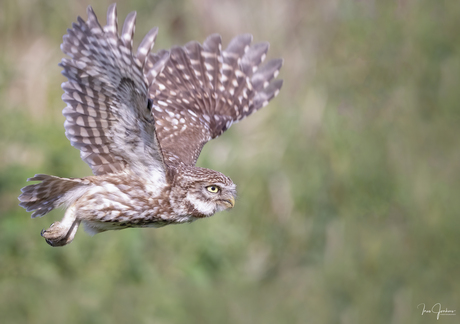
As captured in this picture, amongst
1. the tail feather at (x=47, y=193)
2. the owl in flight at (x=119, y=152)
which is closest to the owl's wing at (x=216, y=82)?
the owl in flight at (x=119, y=152)

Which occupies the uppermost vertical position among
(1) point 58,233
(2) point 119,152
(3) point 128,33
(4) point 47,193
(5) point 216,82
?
(5) point 216,82

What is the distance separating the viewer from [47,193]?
448 centimetres

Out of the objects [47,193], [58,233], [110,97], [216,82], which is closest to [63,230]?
[58,233]

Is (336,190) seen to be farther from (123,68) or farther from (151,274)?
(123,68)

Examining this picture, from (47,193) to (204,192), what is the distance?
42.8 inches

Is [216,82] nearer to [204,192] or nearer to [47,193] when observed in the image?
[204,192]

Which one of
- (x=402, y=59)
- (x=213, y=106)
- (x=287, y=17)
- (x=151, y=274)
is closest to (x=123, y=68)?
(x=213, y=106)

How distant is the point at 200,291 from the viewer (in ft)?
26.2

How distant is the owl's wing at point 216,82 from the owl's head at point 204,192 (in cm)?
114

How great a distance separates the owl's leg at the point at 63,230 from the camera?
4402mm

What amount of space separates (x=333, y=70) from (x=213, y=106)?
14.5 feet

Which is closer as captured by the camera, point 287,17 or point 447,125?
point 287,17

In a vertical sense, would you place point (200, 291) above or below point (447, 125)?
below

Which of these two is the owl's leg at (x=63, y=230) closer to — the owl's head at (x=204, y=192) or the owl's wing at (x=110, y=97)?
the owl's wing at (x=110, y=97)
